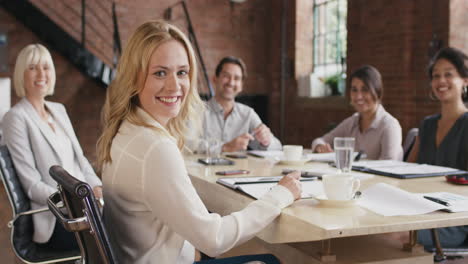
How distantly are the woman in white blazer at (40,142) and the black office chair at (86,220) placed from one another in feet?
2.73

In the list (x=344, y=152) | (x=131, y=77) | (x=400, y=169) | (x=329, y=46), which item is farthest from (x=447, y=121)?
(x=329, y=46)

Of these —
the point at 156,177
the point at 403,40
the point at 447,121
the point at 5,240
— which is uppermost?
the point at 403,40

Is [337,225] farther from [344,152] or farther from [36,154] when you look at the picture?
[36,154]

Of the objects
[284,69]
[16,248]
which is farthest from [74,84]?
[16,248]

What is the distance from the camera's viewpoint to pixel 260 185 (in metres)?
1.65

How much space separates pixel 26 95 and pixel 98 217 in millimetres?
1695

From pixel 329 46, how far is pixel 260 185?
17.3ft

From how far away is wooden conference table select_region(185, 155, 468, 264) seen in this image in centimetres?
120

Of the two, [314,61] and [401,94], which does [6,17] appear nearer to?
[314,61]

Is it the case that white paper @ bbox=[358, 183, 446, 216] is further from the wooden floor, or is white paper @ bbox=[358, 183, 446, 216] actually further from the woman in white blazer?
the woman in white blazer

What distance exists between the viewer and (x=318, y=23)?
6.90 meters

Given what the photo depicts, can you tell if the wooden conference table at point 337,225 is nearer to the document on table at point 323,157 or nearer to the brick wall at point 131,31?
the document on table at point 323,157

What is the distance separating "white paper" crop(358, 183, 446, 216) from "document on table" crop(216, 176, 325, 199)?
0.15 m

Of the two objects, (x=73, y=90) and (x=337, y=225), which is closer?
(x=337, y=225)
